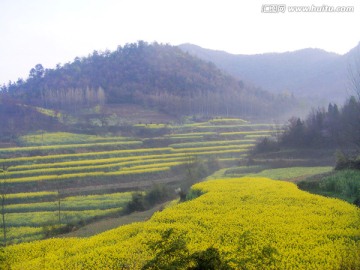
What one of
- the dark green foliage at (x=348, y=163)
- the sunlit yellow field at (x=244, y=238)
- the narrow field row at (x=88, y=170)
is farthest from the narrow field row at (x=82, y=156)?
the sunlit yellow field at (x=244, y=238)

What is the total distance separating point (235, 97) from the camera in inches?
3772

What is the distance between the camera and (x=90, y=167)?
43.4m

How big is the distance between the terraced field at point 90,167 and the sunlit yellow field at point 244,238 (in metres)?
12.0

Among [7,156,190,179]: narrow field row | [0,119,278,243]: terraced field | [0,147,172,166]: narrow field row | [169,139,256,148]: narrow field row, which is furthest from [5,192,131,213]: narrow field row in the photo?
[169,139,256,148]: narrow field row

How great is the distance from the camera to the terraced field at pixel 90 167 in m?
30.2

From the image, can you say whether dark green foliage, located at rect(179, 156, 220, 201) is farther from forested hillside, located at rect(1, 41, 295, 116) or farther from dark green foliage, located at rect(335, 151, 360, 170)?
forested hillside, located at rect(1, 41, 295, 116)

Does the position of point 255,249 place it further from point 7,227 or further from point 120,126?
point 120,126

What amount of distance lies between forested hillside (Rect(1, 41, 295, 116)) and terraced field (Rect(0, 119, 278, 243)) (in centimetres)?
2341

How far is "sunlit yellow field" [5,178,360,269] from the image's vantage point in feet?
30.2

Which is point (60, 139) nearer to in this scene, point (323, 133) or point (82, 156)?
point (82, 156)

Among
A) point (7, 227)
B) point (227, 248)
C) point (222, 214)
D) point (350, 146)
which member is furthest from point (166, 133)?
point (227, 248)

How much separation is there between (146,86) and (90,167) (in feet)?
193

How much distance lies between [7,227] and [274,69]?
179 meters

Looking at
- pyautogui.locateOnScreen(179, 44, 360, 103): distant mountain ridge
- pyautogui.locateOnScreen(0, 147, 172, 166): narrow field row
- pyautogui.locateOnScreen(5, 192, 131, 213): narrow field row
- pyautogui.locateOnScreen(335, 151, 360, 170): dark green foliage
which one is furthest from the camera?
pyautogui.locateOnScreen(179, 44, 360, 103): distant mountain ridge
